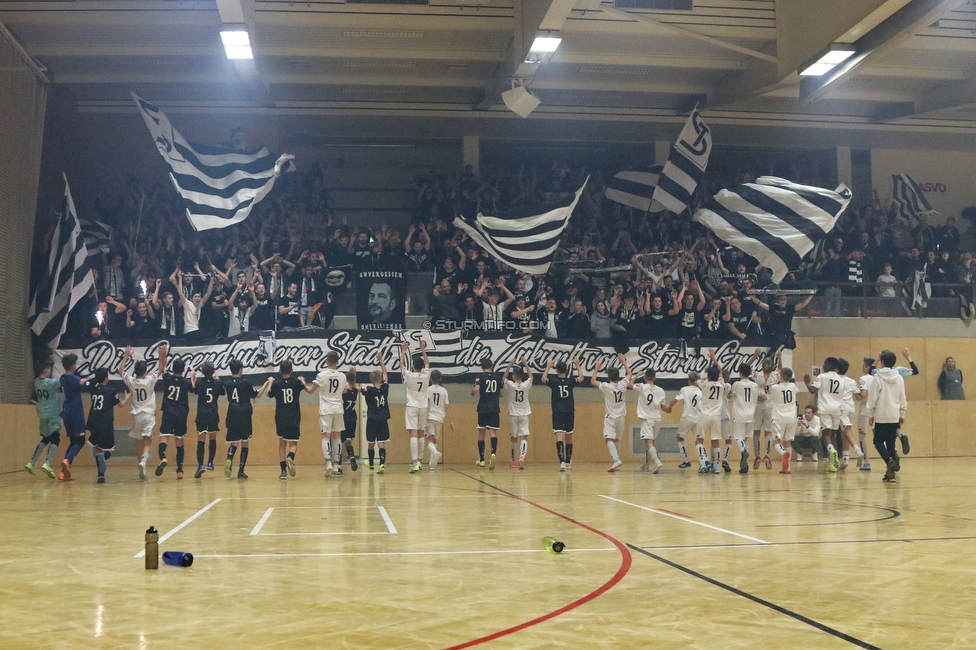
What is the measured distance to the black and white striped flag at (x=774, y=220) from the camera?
2167 centimetres

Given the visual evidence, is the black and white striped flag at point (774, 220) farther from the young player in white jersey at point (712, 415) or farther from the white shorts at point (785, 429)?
the white shorts at point (785, 429)

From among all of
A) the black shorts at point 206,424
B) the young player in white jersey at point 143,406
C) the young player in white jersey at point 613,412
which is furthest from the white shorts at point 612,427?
the young player in white jersey at point 143,406

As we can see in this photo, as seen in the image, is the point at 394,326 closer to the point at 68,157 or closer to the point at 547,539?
the point at 68,157

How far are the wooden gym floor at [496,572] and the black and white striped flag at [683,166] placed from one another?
42.2 ft

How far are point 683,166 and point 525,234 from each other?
537 cm

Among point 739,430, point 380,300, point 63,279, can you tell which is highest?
point 63,279

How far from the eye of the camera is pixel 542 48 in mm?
21531

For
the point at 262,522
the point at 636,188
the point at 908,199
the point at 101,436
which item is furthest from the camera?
the point at 908,199

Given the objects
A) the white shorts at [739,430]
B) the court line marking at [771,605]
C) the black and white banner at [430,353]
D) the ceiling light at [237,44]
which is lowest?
the court line marking at [771,605]

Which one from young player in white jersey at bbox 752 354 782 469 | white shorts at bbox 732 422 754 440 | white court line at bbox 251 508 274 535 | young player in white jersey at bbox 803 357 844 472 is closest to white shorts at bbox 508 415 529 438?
white shorts at bbox 732 422 754 440

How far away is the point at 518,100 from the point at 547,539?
686 inches

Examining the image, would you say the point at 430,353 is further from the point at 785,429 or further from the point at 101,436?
the point at 785,429

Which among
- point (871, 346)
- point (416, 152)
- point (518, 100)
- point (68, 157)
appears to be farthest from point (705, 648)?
point (416, 152)

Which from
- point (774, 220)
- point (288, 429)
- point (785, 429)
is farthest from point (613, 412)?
point (288, 429)
